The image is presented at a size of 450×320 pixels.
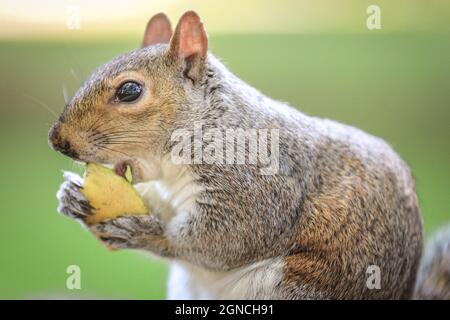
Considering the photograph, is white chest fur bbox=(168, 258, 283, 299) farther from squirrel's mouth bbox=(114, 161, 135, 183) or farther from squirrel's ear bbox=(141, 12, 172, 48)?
squirrel's ear bbox=(141, 12, 172, 48)

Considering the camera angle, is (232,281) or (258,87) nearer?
(232,281)

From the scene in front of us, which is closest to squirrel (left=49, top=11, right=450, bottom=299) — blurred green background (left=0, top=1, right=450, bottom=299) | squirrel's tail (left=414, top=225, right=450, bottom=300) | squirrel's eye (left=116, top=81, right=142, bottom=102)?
squirrel's eye (left=116, top=81, right=142, bottom=102)

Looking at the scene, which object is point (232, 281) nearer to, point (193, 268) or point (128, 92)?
point (193, 268)

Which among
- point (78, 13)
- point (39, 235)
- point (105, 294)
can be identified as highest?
point (78, 13)

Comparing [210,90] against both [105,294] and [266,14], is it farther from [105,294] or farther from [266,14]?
[105,294]

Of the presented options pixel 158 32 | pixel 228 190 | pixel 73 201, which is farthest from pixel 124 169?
pixel 158 32

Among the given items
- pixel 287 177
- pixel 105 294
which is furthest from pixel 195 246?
pixel 105 294

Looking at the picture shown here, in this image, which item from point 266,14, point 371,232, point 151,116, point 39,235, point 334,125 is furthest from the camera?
point 39,235
